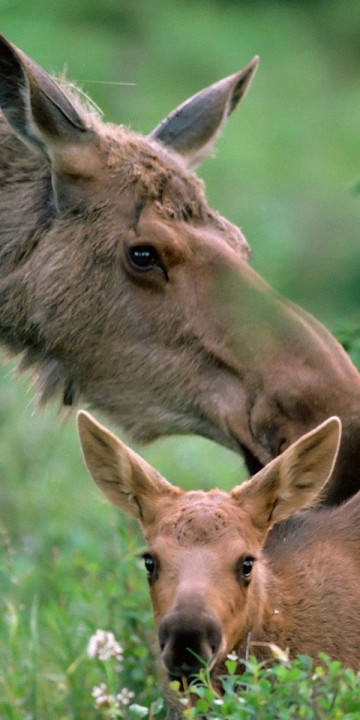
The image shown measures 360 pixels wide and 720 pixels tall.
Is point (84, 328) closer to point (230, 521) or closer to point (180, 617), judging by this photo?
point (230, 521)

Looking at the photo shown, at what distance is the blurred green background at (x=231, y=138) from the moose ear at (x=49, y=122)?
0.65 ft

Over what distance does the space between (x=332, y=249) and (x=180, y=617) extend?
46.6 inches

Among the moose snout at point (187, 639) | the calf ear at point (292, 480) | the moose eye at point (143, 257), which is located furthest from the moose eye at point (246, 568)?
the moose eye at point (143, 257)

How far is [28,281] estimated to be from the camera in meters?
6.39

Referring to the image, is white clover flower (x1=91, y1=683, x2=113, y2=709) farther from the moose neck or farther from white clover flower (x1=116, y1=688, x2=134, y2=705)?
the moose neck

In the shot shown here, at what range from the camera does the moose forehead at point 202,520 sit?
16.0 feet

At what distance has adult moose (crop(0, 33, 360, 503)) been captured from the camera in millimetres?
5863

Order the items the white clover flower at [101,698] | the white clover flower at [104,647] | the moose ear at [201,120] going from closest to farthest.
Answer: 1. the white clover flower at [101,698]
2. the white clover flower at [104,647]
3. the moose ear at [201,120]

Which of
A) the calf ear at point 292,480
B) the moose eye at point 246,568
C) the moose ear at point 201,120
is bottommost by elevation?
the moose eye at point 246,568

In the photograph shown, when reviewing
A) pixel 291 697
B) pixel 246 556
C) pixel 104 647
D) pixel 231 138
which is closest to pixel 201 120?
pixel 231 138

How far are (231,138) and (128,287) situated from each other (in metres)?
1.33

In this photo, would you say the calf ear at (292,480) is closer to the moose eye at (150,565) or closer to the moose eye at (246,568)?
the moose eye at (246,568)

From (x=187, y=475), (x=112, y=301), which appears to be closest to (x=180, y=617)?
(x=112, y=301)

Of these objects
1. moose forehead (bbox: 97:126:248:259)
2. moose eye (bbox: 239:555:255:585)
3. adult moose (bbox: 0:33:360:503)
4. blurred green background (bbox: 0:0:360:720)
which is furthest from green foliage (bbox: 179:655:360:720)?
moose forehead (bbox: 97:126:248:259)
